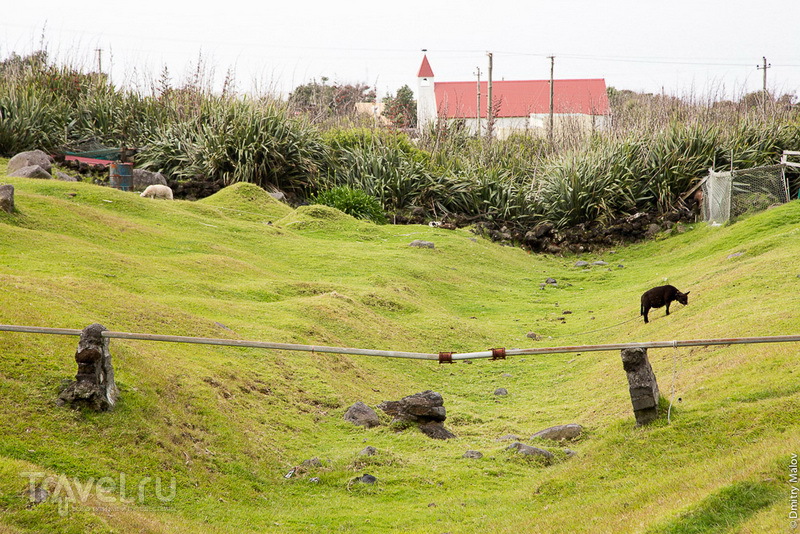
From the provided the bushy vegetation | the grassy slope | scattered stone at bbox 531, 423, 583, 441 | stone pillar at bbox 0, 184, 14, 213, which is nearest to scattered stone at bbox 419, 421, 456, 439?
the grassy slope

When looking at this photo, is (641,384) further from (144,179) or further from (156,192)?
(144,179)

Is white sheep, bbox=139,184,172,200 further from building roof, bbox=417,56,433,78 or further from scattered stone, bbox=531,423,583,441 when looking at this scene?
building roof, bbox=417,56,433,78

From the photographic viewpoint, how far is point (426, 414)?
7199 mm

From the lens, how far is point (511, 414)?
805 cm

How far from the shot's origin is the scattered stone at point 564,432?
6688 mm

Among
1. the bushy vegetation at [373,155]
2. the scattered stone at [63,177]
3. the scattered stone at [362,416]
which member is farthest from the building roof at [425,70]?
the scattered stone at [362,416]

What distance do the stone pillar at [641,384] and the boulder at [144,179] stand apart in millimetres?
16634

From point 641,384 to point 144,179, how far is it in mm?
16910

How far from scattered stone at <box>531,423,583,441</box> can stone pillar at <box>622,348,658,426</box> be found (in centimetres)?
96

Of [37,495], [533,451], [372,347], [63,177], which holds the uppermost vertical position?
[63,177]

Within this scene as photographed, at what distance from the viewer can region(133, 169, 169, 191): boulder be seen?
→ 64.7 feet

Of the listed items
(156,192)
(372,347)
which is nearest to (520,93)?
(156,192)

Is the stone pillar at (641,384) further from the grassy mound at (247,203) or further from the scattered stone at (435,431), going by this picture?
the grassy mound at (247,203)

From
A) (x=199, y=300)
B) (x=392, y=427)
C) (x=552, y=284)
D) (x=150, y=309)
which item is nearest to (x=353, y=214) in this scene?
(x=552, y=284)
